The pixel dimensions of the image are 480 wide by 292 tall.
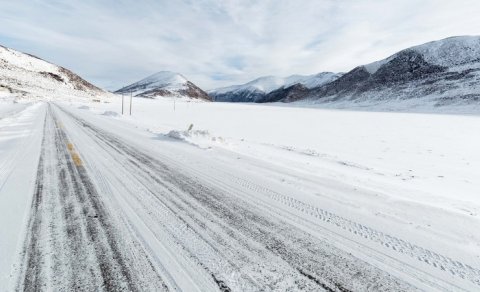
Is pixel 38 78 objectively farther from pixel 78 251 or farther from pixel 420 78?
pixel 420 78

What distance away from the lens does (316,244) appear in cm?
372

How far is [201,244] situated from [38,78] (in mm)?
157445

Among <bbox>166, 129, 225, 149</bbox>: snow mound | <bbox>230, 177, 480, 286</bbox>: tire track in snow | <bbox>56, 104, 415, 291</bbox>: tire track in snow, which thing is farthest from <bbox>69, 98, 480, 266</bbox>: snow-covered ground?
<bbox>56, 104, 415, 291</bbox>: tire track in snow

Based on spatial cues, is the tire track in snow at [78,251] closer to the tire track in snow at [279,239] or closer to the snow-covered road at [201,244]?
the snow-covered road at [201,244]

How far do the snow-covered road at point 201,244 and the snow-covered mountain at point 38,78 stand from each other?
4436 inches

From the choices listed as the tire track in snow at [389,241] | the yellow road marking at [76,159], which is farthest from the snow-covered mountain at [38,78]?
the tire track in snow at [389,241]

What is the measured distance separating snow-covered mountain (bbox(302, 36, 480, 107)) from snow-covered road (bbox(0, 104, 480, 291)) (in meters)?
88.7

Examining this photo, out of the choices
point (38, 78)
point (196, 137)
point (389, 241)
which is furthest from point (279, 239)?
point (38, 78)

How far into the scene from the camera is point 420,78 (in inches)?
4710

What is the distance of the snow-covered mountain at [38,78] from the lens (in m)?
112

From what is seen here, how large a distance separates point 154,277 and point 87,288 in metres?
0.58

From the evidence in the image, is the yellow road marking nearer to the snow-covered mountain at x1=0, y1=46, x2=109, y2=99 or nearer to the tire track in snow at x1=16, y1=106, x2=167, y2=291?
the tire track in snow at x1=16, y1=106, x2=167, y2=291

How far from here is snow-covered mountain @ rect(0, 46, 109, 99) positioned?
368ft

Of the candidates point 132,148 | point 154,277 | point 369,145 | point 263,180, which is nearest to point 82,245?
point 154,277
